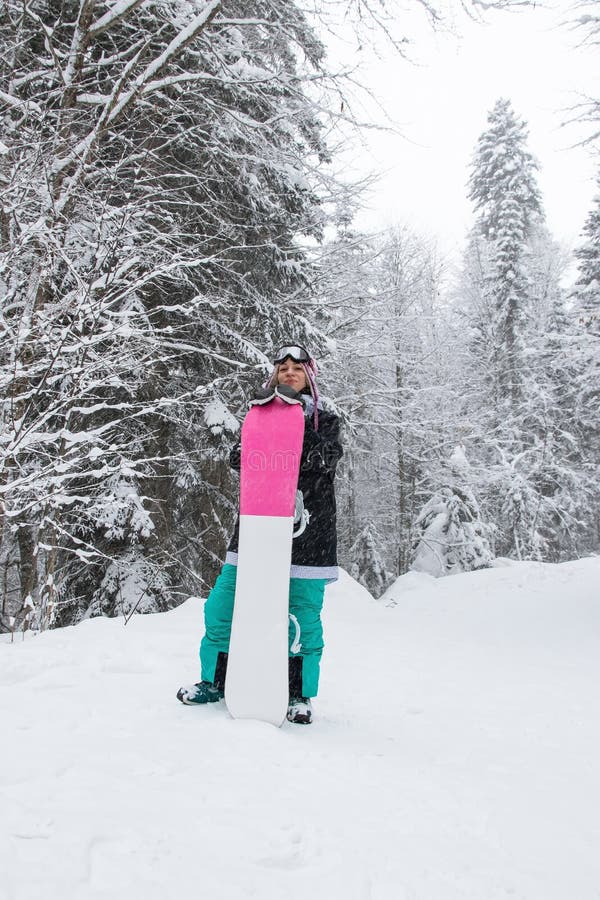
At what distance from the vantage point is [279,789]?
1.63 m

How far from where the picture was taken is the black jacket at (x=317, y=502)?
107 inches

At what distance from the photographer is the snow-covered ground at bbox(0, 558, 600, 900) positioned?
124cm

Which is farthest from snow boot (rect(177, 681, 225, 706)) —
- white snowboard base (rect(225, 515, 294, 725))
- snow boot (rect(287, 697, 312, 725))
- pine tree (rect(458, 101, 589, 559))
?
pine tree (rect(458, 101, 589, 559))

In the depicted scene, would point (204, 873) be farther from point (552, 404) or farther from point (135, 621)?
point (552, 404)

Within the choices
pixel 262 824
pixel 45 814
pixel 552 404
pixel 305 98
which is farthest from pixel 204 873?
pixel 552 404

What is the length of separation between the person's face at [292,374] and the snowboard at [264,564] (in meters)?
0.27

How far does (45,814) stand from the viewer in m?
1.37

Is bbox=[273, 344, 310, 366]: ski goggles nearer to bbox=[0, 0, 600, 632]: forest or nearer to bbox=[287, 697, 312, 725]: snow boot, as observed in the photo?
bbox=[0, 0, 600, 632]: forest

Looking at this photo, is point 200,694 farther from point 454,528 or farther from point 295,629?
point 454,528

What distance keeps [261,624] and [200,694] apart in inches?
17.0

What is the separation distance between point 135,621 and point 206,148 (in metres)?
5.43

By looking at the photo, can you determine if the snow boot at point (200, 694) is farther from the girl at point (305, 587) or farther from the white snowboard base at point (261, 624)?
the white snowboard base at point (261, 624)

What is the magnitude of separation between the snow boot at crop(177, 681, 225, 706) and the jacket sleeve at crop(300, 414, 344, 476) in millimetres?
1131

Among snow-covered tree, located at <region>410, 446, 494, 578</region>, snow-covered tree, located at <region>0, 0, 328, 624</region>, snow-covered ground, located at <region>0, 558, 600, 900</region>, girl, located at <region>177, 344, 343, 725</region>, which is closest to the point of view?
snow-covered ground, located at <region>0, 558, 600, 900</region>
